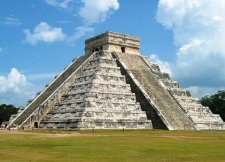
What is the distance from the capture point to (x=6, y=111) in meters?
81.9

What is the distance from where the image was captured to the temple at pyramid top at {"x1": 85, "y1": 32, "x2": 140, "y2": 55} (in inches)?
2030

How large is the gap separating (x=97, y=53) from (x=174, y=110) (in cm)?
1255

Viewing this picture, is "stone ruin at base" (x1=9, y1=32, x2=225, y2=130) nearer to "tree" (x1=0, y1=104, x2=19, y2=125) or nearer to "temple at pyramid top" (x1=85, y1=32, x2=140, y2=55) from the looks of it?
"temple at pyramid top" (x1=85, y1=32, x2=140, y2=55)

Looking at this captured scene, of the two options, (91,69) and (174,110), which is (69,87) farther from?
(174,110)

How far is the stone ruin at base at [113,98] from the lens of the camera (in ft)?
137

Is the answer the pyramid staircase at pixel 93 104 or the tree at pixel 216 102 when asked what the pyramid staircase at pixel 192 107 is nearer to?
the pyramid staircase at pixel 93 104

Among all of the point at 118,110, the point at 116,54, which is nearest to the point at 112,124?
the point at 118,110

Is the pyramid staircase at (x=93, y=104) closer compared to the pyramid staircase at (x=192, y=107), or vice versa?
the pyramid staircase at (x=93, y=104)

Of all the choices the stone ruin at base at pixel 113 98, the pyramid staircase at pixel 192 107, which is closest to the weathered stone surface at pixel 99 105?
the stone ruin at base at pixel 113 98

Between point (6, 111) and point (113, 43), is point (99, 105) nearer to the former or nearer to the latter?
point (113, 43)

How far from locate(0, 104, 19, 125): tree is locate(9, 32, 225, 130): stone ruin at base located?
32.3 meters

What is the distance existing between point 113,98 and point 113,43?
1055 centimetres

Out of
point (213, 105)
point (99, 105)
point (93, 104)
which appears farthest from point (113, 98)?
point (213, 105)

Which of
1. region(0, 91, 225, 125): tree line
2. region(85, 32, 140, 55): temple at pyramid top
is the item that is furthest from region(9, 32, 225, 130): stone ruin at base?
region(0, 91, 225, 125): tree line
